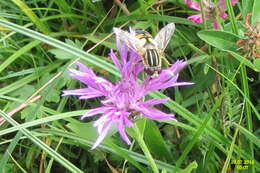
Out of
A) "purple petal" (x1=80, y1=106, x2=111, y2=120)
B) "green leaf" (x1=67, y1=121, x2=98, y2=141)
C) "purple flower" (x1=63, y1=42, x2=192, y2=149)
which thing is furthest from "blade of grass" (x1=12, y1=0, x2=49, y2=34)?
"purple petal" (x1=80, y1=106, x2=111, y2=120)

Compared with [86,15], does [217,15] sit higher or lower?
higher

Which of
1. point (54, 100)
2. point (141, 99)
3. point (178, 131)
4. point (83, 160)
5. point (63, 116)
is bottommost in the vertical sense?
point (83, 160)

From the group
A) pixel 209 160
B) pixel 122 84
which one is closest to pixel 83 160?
pixel 209 160

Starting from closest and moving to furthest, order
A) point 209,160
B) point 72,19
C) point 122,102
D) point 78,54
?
point 122,102 < point 78,54 < point 209,160 < point 72,19

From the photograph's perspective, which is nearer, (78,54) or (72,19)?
(78,54)

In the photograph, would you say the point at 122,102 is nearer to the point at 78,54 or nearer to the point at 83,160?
the point at 78,54

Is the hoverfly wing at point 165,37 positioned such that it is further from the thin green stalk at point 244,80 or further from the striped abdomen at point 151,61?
the thin green stalk at point 244,80

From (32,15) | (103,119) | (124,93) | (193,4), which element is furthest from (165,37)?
(32,15)
